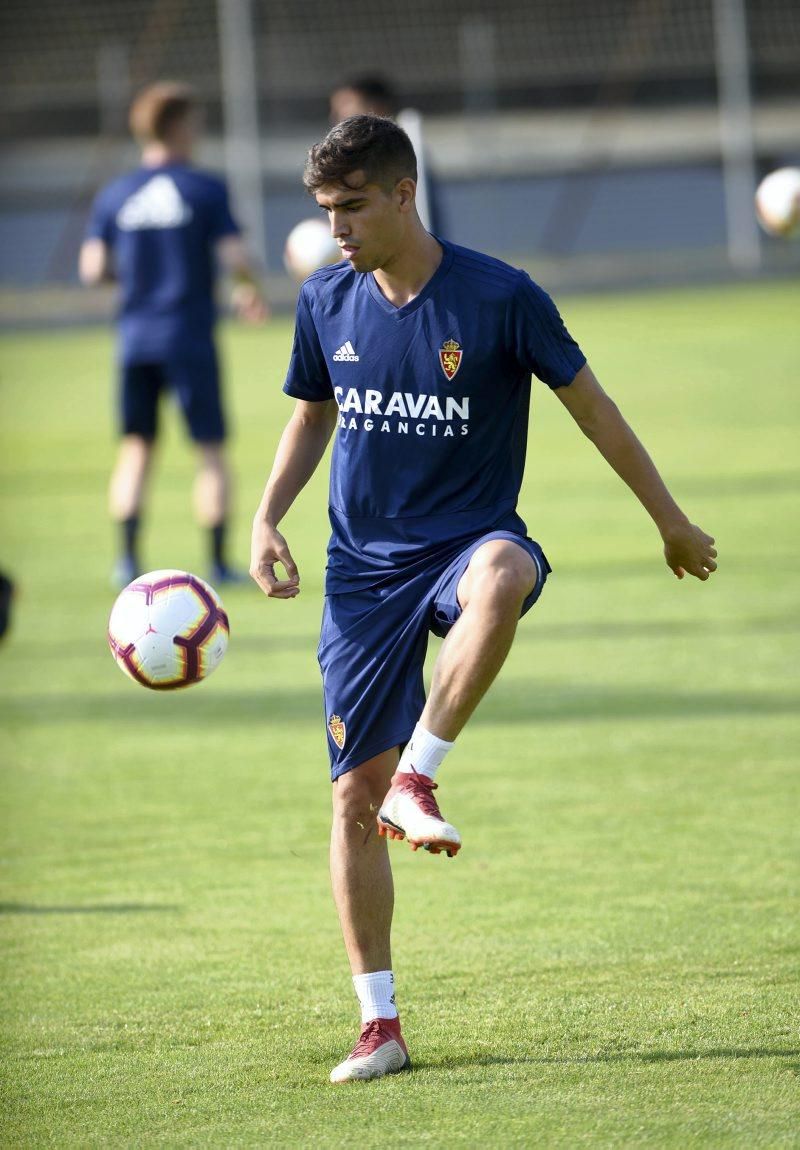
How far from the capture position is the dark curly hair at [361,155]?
14.0 feet

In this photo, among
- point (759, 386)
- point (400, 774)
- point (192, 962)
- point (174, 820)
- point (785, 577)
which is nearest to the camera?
point (400, 774)

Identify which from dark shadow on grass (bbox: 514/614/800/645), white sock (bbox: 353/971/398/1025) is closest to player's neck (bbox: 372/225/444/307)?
white sock (bbox: 353/971/398/1025)

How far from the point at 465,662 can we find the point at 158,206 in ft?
27.2

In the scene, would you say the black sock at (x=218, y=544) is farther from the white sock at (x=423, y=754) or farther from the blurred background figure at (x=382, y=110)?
the white sock at (x=423, y=754)

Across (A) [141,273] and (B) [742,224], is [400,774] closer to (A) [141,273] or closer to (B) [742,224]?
(A) [141,273]

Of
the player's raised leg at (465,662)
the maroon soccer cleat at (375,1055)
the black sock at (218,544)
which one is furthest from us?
the black sock at (218,544)

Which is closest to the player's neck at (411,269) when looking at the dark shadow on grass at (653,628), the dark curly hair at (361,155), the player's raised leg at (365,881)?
the dark curly hair at (361,155)

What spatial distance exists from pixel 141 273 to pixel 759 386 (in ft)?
38.7

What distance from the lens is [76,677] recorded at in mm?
9734

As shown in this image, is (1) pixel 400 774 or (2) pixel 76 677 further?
(2) pixel 76 677

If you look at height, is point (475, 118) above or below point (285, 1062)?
above

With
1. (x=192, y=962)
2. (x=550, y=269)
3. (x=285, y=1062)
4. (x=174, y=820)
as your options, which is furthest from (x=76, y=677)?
(x=550, y=269)

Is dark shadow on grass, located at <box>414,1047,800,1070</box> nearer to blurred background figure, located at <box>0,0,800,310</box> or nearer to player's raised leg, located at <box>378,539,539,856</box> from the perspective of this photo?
player's raised leg, located at <box>378,539,539,856</box>

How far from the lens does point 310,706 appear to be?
8.88m
